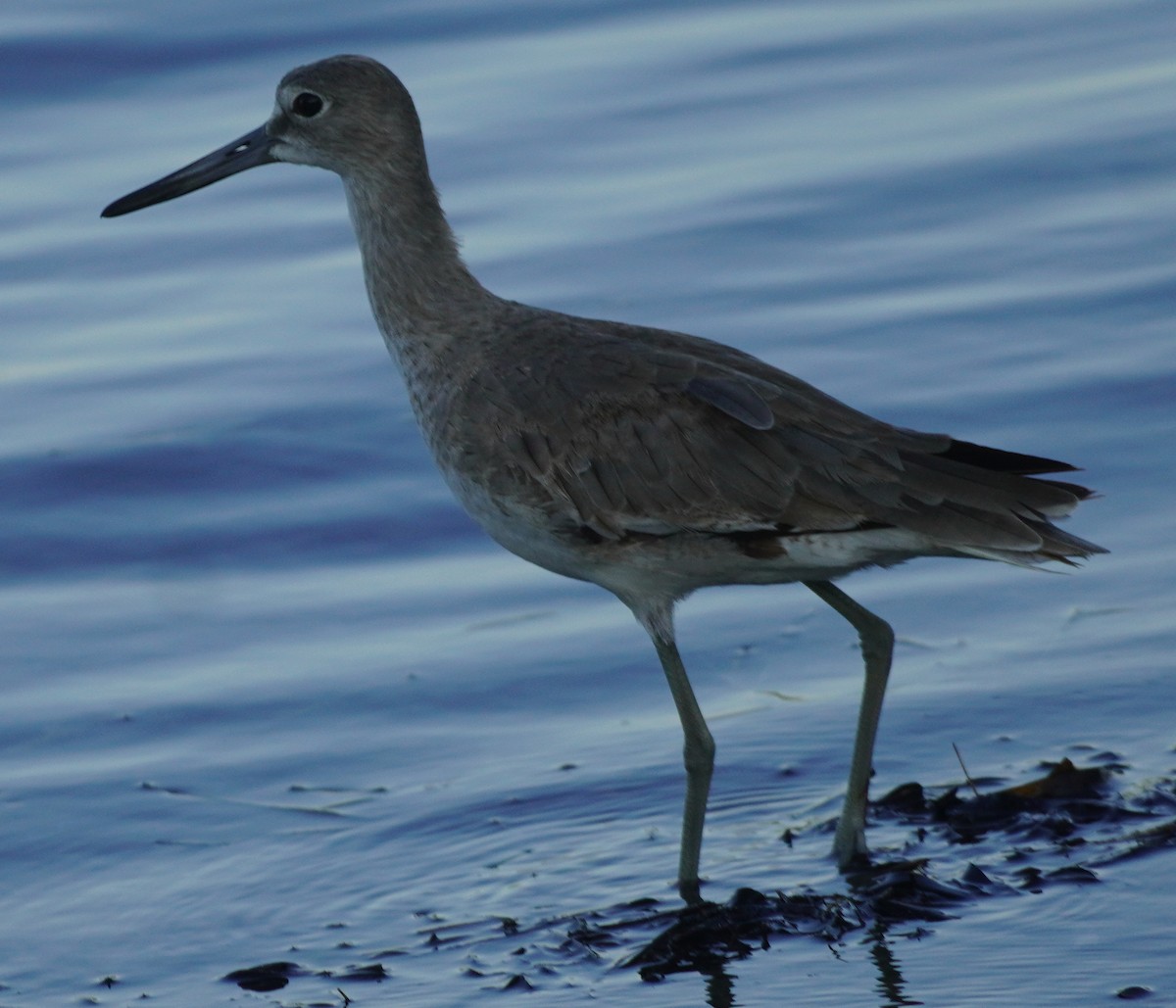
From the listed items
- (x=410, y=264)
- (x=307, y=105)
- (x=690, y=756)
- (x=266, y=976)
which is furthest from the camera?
(x=307, y=105)

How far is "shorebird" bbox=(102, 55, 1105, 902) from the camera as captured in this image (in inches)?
221

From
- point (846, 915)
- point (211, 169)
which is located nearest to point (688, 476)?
point (846, 915)

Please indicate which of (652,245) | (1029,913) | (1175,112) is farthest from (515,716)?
(1175,112)

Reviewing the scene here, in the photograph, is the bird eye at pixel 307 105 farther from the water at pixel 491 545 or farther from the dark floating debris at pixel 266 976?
the dark floating debris at pixel 266 976

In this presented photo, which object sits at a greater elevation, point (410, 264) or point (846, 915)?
point (410, 264)

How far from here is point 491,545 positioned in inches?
326

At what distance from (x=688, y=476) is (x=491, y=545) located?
8.41 feet

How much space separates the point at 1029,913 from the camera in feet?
17.3

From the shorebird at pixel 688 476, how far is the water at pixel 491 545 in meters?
0.58

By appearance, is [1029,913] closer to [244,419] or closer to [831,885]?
[831,885]

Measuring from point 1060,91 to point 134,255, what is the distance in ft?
16.0

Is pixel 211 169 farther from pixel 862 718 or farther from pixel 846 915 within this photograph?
pixel 846 915

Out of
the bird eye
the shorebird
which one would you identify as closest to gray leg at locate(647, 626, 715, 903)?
the shorebird

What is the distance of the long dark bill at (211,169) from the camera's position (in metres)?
6.97
